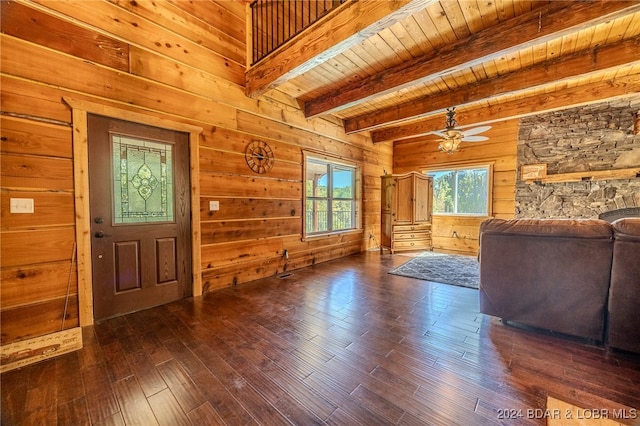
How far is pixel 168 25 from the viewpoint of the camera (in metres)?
2.75

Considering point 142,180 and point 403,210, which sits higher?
point 142,180

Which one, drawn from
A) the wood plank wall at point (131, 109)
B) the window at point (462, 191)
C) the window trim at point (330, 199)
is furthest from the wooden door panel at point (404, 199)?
the wood plank wall at point (131, 109)

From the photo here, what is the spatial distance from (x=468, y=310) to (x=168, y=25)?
14.8ft

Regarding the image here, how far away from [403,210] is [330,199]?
1918mm

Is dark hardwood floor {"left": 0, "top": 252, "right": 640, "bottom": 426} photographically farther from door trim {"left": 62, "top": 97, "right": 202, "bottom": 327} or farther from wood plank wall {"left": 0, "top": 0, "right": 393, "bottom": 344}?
wood plank wall {"left": 0, "top": 0, "right": 393, "bottom": 344}

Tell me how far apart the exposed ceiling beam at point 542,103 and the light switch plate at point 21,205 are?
6017 mm

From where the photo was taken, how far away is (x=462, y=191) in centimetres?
621

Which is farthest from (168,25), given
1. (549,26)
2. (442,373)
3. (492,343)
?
(492,343)

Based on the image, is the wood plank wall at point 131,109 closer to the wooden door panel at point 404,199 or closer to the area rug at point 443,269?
the area rug at point 443,269

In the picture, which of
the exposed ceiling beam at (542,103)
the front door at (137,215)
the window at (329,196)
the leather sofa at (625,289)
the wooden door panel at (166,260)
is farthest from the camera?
the window at (329,196)

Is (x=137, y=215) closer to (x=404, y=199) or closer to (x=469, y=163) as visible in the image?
(x=404, y=199)

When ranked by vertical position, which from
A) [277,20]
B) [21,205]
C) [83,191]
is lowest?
[21,205]

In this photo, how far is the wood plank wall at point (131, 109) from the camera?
199 cm

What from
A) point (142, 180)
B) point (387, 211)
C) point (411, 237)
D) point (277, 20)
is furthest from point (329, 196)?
point (142, 180)
